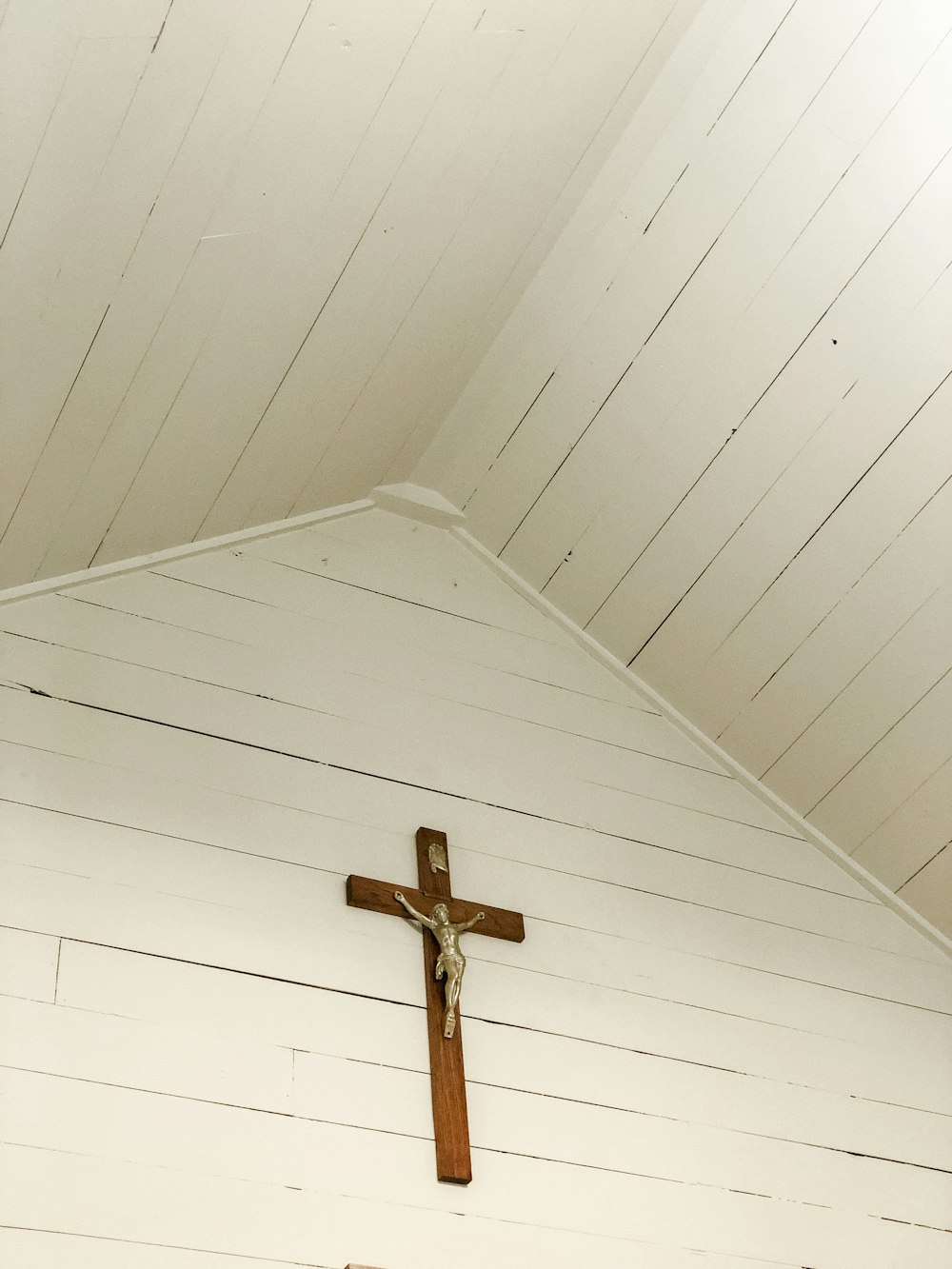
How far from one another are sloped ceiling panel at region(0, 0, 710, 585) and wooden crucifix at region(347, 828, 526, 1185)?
90cm

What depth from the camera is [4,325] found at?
2.07 m

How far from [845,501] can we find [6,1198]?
2032mm

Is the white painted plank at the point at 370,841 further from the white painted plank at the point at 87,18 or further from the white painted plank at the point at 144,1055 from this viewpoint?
the white painted plank at the point at 87,18

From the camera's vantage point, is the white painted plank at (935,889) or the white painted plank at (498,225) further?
the white painted plank at (935,889)

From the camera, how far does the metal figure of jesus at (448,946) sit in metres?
2.43

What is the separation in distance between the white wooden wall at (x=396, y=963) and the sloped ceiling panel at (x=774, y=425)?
19 cm

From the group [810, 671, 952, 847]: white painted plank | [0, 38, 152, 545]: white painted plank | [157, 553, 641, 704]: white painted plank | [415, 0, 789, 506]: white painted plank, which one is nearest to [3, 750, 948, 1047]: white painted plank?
[810, 671, 952, 847]: white painted plank

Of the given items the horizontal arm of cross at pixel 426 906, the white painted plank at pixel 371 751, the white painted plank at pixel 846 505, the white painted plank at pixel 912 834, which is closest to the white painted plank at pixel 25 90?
the white painted plank at pixel 371 751

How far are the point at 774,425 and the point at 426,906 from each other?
48.4 inches

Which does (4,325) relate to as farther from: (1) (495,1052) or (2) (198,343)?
(1) (495,1052)

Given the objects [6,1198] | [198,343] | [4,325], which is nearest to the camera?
[6,1198]

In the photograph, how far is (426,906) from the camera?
2564mm

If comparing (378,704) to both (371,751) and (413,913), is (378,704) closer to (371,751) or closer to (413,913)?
(371,751)

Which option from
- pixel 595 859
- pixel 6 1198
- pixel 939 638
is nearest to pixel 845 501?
pixel 939 638
